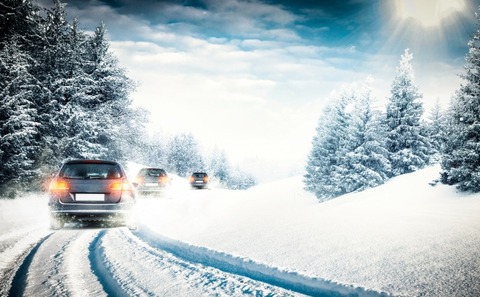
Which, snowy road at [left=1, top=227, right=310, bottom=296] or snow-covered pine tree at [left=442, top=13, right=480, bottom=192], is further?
snow-covered pine tree at [left=442, top=13, right=480, bottom=192]

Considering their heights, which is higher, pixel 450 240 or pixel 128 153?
pixel 128 153

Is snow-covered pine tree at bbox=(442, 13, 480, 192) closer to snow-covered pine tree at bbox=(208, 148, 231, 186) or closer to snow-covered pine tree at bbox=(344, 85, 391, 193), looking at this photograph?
snow-covered pine tree at bbox=(344, 85, 391, 193)

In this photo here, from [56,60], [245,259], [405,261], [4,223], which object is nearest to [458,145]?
[405,261]

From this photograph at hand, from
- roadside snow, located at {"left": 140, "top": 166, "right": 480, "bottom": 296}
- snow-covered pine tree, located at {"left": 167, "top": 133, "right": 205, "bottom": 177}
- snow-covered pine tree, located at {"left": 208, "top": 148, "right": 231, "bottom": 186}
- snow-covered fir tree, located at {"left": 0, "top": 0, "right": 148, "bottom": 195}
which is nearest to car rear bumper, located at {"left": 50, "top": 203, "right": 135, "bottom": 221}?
roadside snow, located at {"left": 140, "top": 166, "right": 480, "bottom": 296}

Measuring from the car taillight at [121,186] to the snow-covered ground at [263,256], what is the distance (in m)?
1.09

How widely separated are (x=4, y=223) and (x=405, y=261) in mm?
10056

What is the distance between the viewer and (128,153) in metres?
24.7

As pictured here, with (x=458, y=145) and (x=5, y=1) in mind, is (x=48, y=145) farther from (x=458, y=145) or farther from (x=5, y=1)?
(x=458, y=145)

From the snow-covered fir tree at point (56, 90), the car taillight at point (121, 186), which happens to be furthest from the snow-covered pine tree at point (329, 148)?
the car taillight at point (121, 186)

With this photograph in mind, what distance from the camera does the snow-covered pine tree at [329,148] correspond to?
956 inches

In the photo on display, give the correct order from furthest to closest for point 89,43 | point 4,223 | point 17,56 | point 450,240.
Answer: point 89,43
point 17,56
point 4,223
point 450,240

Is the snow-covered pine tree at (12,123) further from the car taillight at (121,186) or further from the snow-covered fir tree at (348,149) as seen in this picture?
the snow-covered fir tree at (348,149)

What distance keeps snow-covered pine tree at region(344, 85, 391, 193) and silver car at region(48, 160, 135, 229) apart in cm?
1821

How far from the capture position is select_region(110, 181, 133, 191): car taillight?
7.23 m
